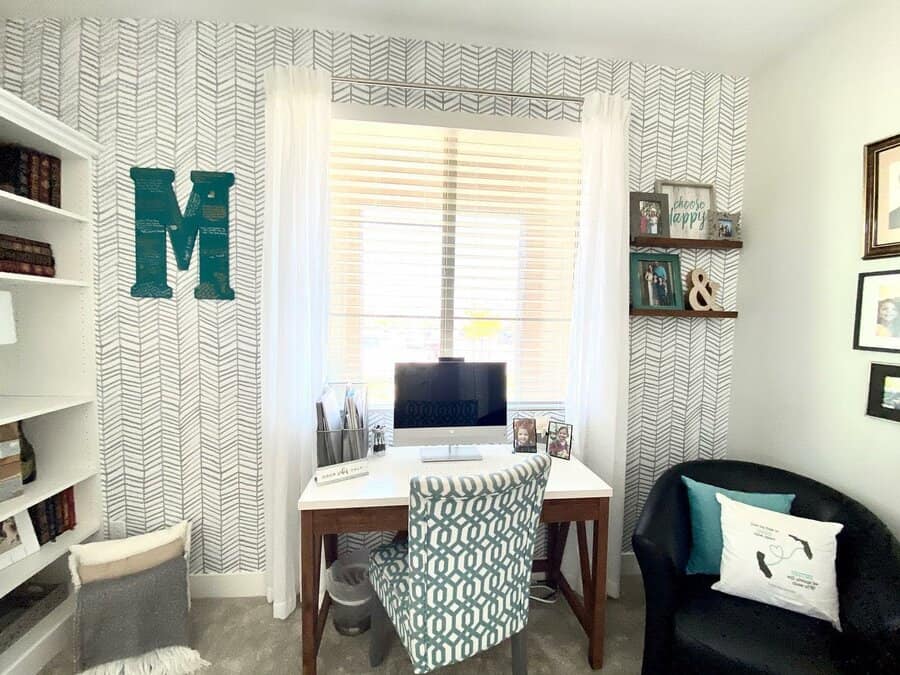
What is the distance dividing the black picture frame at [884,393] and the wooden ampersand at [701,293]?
67cm

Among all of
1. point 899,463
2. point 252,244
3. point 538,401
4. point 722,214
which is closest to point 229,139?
point 252,244

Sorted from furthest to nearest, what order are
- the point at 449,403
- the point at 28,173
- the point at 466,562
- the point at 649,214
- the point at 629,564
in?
the point at 629,564
the point at 649,214
the point at 449,403
the point at 28,173
the point at 466,562

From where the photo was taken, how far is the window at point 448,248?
1.98m

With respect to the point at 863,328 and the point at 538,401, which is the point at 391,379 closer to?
the point at 538,401

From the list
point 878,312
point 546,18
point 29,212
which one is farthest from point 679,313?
point 29,212

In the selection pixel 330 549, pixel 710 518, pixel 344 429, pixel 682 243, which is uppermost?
pixel 682 243

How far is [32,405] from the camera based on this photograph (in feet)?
5.28

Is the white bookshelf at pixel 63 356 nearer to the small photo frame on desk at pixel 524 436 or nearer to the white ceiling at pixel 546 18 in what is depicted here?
the white ceiling at pixel 546 18

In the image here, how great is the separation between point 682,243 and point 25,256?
278cm

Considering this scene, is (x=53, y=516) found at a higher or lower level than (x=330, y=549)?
higher

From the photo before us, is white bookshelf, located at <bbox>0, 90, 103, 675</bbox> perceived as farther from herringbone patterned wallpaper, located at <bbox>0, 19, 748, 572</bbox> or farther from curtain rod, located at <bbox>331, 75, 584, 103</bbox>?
curtain rod, located at <bbox>331, 75, 584, 103</bbox>

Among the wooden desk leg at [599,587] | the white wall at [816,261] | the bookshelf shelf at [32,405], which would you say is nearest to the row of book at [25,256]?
the bookshelf shelf at [32,405]

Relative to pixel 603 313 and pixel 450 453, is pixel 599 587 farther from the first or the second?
pixel 603 313

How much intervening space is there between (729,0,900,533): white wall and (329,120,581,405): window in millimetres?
908
